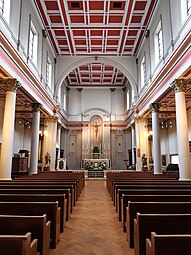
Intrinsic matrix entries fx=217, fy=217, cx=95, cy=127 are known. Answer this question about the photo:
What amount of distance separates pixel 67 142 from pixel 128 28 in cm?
1345

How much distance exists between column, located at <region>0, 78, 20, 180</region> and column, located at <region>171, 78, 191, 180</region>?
22.1 feet

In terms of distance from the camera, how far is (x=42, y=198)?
3.49m

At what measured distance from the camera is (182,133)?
28.4ft

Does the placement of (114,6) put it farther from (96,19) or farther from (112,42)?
(112,42)

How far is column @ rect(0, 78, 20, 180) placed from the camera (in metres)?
8.51

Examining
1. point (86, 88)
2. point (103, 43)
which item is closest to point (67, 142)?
point (86, 88)

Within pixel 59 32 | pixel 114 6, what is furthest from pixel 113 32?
pixel 59 32

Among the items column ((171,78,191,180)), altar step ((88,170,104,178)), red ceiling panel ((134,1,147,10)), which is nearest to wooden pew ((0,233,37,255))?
column ((171,78,191,180))

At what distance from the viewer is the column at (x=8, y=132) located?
335 inches

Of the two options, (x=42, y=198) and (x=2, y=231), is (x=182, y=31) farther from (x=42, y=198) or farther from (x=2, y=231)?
(x=2, y=231)

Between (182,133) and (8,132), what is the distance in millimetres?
6944

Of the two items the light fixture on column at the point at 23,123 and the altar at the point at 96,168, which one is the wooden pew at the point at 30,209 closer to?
the altar at the point at 96,168

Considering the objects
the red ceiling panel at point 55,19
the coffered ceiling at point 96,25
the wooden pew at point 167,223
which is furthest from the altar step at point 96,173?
the wooden pew at point 167,223

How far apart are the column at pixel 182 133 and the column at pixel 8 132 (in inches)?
265
